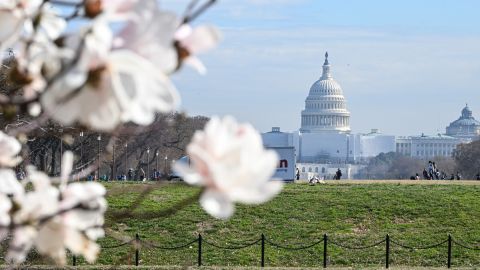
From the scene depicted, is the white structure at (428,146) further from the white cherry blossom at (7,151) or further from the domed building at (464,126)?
the white cherry blossom at (7,151)

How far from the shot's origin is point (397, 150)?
6107 inches

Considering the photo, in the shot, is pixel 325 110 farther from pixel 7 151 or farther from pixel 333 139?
pixel 7 151

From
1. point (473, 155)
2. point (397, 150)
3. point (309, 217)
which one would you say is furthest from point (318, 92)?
point (309, 217)

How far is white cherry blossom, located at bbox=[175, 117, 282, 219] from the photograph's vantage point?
1.51m

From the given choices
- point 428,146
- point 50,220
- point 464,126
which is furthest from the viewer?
point 464,126

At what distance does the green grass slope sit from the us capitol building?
4400 inches

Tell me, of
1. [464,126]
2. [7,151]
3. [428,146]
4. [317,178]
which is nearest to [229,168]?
[7,151]

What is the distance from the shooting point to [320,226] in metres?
21.5

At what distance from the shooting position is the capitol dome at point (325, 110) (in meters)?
145

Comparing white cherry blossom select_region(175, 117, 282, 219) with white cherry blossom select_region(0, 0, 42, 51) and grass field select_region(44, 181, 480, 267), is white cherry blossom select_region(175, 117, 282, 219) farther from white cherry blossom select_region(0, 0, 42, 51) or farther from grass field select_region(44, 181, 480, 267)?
grass field select_region(44, 181, 480, 267)

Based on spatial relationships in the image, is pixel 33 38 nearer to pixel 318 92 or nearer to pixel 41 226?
pixel 41 226

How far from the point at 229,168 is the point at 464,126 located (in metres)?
168

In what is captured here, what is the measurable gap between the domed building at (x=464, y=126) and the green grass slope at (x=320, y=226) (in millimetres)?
137240

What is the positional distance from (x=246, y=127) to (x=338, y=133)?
14387 cm
